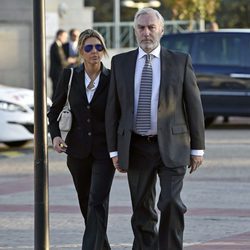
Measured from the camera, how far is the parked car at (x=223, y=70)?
18938 millimetres

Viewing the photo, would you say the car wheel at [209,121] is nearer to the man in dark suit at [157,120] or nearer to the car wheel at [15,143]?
the car wheel at [15,143]

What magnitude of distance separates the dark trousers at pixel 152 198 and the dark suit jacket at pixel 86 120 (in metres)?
0.39

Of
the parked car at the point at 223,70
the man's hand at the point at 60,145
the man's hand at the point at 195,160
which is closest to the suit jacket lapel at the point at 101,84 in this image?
the man's hand at the point at 60,145

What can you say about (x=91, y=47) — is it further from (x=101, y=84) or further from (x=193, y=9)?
(x=193, y=9)

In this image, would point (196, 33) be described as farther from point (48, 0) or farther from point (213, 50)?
point (48, 0)

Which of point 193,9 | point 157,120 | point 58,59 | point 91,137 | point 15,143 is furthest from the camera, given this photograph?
point 193,9

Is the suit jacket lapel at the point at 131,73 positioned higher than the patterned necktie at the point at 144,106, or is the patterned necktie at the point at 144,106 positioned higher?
the suit jacket lapel at the point at 131,73

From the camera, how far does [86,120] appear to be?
7.51 meters

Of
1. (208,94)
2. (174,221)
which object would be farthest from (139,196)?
(208,94)

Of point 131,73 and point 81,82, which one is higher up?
point 131,73

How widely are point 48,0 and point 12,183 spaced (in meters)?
15.8

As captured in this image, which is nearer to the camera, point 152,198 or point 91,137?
point 152,198

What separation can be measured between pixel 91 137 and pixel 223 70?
11787 mm

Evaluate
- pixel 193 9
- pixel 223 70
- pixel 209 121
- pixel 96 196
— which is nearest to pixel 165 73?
pixel 96 196
